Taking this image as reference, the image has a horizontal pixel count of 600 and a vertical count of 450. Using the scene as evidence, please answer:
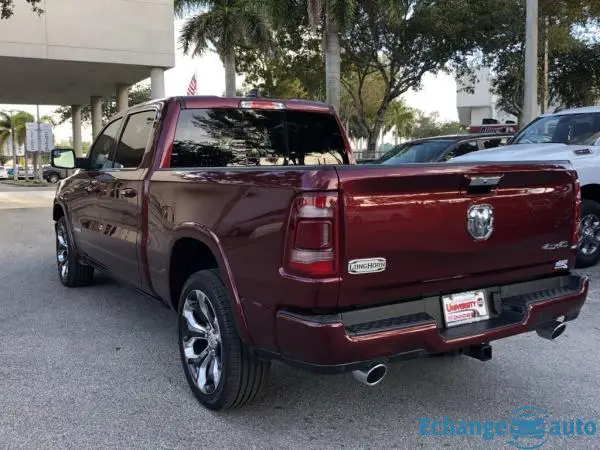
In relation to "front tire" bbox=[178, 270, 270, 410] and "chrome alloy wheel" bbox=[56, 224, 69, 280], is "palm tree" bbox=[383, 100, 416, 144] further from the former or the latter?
"front tire" bbox=[178, 270, 270, 410]

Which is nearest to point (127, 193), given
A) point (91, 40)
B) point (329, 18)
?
point (329, 18)

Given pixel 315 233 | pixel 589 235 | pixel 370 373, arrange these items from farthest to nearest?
pixel 589 235 < pixel 370 373 < pixel 315 233

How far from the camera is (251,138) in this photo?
4.68 metres

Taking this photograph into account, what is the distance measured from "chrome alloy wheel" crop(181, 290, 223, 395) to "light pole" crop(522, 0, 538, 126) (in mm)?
12282

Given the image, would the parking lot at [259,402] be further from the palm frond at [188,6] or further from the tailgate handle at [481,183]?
the palm frond at [188,6]

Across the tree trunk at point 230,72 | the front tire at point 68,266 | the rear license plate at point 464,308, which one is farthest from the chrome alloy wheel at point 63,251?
the tree trunk at point 230,72

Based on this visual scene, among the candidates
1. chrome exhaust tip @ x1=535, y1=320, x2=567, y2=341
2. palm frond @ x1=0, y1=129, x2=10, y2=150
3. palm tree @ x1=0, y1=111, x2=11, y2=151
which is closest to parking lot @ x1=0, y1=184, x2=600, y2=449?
chrome exhaust tip @ x1=535, y1=320, x2=567, y2=341

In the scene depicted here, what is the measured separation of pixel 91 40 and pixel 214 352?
21.1 m

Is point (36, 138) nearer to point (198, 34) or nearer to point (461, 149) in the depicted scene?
point (198, 34)

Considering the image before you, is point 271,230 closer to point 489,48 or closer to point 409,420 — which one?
point 409,420

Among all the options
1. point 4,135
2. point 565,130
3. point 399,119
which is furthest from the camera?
point 399,119

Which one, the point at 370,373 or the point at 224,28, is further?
the point at 224,28

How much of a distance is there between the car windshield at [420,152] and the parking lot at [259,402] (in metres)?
5.32

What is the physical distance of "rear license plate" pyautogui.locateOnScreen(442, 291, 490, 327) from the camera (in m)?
3.12
